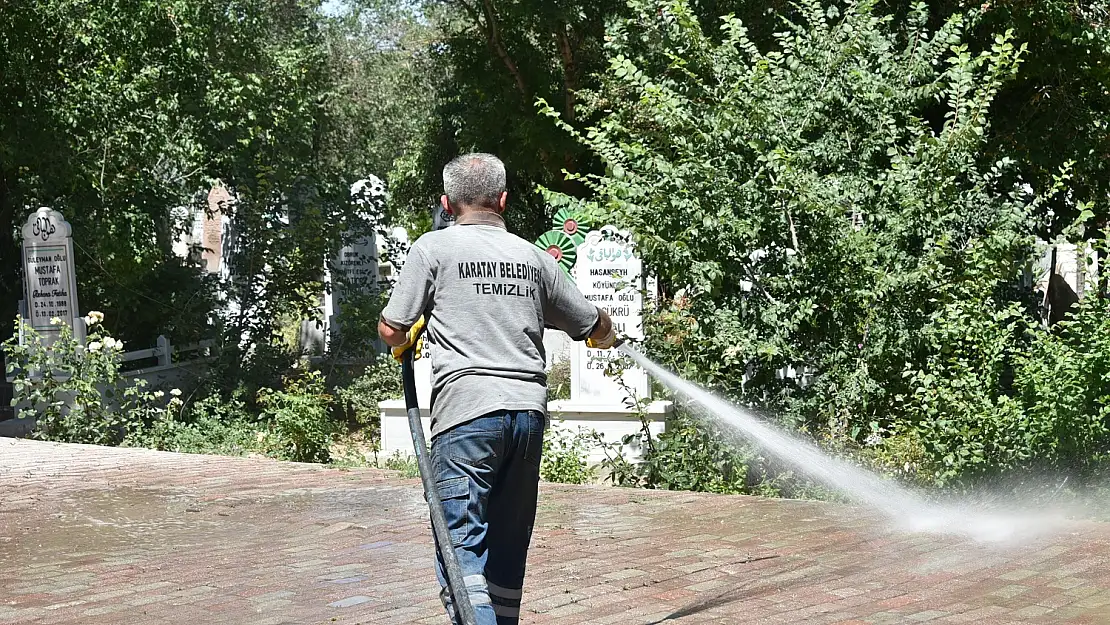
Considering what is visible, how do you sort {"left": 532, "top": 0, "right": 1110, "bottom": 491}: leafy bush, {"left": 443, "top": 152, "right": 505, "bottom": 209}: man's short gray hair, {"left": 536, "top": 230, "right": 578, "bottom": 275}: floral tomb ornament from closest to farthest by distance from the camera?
{"left": 443, "top": 152, "right": 505, "bottom": 209}: man's short gray hair < {"left": 532, "top": 0, "right": 1110, "bottom": 491}: leafy bush < {"left": 536, "top": 230, "right": 578, "bottom": 275}: floral tomb ornament

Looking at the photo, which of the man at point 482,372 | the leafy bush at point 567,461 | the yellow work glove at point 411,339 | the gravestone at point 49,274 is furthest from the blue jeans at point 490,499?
the gravestone at point 49,274

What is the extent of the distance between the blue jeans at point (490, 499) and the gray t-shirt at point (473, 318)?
63 millimetres

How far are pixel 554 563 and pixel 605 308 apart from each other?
4.53 meters

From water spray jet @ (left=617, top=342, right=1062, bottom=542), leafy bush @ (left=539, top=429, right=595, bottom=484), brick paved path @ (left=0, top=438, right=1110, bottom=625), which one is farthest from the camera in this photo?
leafy bush @ (left=539, top=429, right=595, bottom=484)

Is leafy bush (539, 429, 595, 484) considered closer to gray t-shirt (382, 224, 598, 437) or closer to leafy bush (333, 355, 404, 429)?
leafy bush (333, 355, 404, 429)

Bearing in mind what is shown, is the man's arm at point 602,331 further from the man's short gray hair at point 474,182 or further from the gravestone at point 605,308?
the gravestone at point 605,308

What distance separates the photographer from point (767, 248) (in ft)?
29.2

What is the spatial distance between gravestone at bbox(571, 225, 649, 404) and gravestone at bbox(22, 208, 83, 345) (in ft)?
18.2

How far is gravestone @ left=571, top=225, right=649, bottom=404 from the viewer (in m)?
10.7

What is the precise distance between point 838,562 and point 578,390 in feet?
16.0

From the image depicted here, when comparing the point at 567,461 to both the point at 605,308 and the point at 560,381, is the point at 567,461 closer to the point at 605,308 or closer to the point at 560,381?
the point at 605,308

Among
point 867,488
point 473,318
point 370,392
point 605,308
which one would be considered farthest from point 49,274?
point 473,318

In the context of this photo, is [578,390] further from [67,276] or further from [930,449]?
[67,276]

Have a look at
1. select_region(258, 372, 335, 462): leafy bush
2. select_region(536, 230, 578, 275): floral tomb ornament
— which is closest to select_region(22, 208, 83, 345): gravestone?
select_region(258, 372, 335, 462): leafy bush
